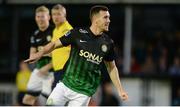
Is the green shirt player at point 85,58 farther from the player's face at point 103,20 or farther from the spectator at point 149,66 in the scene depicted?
the spectator at point 149,66

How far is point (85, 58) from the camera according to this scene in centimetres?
1130

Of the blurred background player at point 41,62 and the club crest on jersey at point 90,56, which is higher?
the club crest on jersey at point 90,56

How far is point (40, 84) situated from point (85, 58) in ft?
10.5

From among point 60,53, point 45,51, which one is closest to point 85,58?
point 45,51

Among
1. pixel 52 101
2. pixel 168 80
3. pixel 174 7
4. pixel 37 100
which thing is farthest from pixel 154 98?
pixel 52 101

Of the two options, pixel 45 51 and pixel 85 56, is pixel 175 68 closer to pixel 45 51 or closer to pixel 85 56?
pixel 85 56

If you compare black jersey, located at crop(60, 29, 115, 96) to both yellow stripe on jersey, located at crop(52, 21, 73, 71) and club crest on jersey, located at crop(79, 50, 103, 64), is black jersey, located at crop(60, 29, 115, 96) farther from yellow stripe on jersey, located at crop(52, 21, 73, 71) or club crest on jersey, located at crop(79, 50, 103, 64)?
yellow stripe on jersey, located at crop(52, 21, 73, 71)

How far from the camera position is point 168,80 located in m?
18.9

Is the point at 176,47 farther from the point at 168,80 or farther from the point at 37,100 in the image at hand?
the point at 37,100

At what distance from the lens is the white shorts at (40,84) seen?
46.6 ft

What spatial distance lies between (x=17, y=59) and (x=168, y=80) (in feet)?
12.3

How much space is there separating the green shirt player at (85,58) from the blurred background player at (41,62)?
2417 mm

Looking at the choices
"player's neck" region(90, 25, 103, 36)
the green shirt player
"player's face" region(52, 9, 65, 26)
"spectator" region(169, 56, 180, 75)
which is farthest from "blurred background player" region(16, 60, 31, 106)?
"player's neck" region(90, 25, 103, 36)

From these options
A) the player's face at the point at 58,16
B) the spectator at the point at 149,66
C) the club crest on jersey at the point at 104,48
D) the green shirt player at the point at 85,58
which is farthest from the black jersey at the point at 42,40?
the spectator at the point at 149,66
